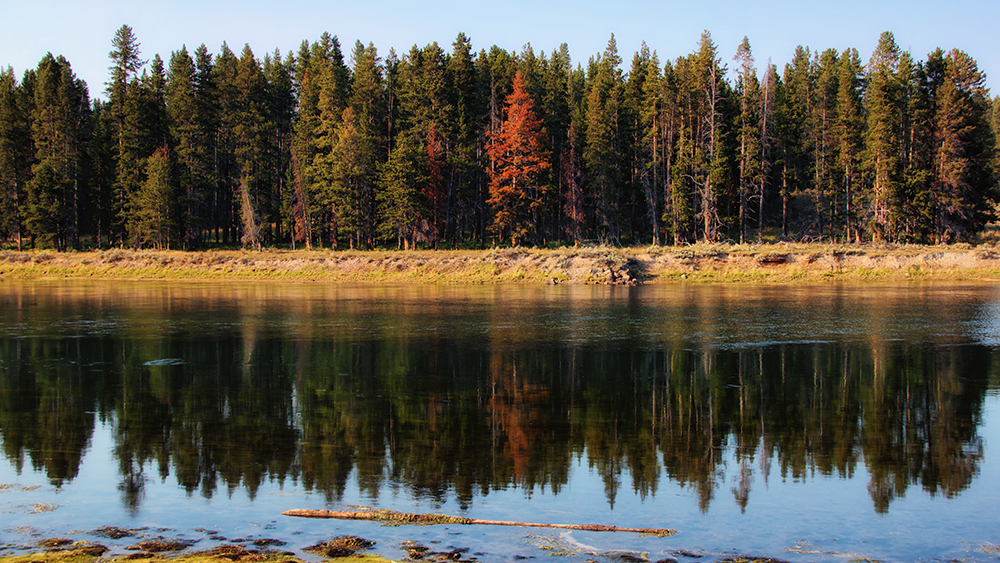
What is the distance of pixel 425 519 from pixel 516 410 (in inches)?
217

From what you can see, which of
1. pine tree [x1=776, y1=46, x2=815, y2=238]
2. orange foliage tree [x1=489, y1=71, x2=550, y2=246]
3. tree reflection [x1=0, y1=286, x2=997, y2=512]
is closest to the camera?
tree reflection [x1=0, y1=286, x2=997, y2=512]

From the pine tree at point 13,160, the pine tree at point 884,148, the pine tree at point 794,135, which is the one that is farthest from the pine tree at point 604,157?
the pine tree at point 13,160

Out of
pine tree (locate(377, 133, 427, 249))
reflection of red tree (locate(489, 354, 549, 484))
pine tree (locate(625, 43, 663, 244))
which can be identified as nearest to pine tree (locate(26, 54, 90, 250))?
pine tree (locate(377, 133, 427, 249))

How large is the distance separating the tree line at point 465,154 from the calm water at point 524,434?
3987 cm

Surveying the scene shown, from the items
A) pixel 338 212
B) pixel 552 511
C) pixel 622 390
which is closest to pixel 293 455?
pixel 552 511

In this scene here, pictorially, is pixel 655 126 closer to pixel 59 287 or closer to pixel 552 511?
pixel 59 287

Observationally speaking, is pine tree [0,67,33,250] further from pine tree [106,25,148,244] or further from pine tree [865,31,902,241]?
pine tree [865,31,902,241]

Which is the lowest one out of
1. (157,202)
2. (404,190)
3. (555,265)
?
(555,265)

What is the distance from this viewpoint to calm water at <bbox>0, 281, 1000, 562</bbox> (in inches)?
297

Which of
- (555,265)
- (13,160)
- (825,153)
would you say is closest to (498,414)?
(555,265)

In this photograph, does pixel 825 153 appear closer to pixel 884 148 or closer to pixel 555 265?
pixel 884 148

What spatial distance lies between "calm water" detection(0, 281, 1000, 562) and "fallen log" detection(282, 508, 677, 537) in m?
0.17

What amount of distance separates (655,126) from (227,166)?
46012 mm

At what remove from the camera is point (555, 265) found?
51625 millimetres
